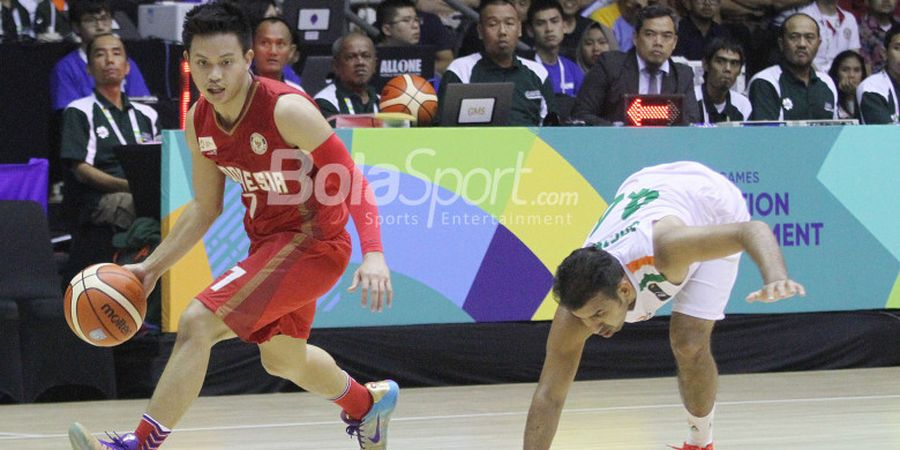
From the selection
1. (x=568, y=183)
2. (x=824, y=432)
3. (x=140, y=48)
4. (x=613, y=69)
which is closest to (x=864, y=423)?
(x=824, y=432)

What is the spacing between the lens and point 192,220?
6332 mm

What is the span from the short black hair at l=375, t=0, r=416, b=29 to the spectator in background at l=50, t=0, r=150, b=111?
85.1 inches

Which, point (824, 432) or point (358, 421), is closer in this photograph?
point (358, 421)

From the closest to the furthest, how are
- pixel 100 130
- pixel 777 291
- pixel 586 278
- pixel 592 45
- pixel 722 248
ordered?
pixel 777 291 → pixel 722 248 → pixel 586 278 → pixel 100 130 → pixel 592 45

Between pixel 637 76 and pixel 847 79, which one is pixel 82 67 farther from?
pixel 847 79

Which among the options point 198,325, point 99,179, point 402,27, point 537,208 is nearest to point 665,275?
point 198,325

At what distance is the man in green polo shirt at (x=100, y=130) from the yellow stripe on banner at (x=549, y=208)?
2.63m

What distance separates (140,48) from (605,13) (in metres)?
4.58

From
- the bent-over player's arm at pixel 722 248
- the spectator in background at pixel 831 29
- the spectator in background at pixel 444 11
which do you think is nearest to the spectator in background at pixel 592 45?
the spectator in background at pixel 444 11

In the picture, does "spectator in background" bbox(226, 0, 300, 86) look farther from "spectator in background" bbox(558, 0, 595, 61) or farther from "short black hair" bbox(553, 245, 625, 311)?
"short black hair" bbox(553, 245, 625, 311)

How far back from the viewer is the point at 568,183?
9875mm

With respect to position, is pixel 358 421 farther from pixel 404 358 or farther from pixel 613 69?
pixel 613 69

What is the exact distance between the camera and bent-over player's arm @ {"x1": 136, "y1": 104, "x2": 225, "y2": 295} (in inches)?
247

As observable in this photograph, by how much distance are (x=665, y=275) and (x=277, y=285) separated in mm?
1576
